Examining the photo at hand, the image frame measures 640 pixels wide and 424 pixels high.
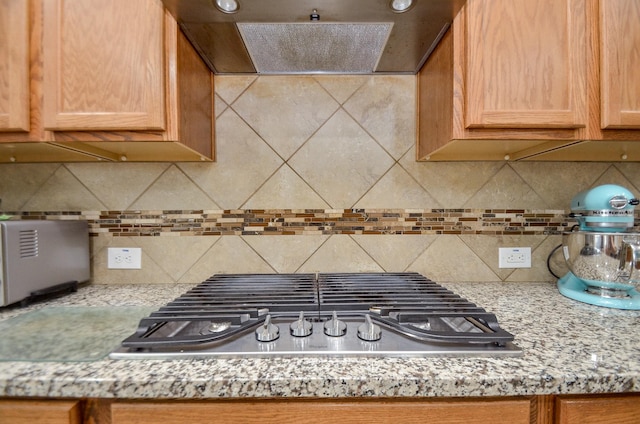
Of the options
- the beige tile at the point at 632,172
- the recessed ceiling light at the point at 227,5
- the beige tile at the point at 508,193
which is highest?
the recessed ceiling light at the point at 227,5

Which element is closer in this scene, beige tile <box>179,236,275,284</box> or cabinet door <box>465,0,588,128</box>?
cabinet door <box>465,0,588,128</box>

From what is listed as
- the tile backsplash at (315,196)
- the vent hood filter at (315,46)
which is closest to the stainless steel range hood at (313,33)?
the vent hood filter at (315,46)

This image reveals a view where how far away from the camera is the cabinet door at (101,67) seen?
34.6 inches

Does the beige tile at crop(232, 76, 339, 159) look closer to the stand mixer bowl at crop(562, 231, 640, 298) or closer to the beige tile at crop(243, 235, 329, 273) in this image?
the beige tile at crop(243, 235, 329, 273)

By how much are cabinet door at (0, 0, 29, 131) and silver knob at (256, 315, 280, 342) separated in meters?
0.93

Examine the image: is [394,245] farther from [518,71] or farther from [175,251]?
[175,251]

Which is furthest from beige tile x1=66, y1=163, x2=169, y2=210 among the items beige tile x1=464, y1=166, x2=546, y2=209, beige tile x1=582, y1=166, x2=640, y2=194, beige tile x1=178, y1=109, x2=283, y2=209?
beige tile x1=582, y1=166, x2=640, y2=194

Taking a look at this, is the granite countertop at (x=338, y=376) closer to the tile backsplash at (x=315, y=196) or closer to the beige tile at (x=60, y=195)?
the tile backsplash at (x=315, y=196)

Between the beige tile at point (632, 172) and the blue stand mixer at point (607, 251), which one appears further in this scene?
the beige tile at point (632, 172)

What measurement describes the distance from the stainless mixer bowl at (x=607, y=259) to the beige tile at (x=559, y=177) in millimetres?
298

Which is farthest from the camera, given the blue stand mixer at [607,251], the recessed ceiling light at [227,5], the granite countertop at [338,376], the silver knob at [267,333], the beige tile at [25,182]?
the beige tile at [25,182]

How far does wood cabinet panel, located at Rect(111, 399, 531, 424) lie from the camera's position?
57 cm

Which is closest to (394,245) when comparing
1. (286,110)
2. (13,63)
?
(286,110)

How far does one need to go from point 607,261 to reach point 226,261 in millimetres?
1318
